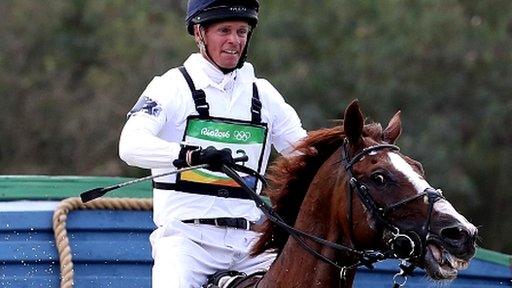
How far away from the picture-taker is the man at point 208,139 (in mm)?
6812

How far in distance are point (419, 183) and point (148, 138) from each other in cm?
136

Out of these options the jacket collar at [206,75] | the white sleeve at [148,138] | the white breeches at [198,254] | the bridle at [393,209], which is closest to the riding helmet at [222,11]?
the jacket collar at [206,75]

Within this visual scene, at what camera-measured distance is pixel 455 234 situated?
18.3 ft

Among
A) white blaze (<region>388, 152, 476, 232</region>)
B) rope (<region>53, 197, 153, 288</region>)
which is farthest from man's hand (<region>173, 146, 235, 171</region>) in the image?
rope (<region>53, 197, 153, 288</region>)

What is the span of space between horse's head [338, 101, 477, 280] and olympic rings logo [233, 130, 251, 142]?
0.90 m

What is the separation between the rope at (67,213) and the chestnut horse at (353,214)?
77.4 inches

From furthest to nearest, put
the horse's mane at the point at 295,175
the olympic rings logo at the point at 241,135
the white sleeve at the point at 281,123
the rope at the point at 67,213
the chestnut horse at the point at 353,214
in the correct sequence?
the rope at the point at 67,213, the white sleeve at the point at 281,123, the olympic rings logo at the point at 241,135, the horse's mane at the point at 295,175, the chestnut horse at the point at 353,214

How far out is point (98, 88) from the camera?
26.9 meters

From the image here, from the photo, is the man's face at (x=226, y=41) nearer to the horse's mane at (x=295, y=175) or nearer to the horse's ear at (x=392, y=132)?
the horse's mane at (x=295, y=175)

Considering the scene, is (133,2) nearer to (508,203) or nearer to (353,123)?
(508,203)

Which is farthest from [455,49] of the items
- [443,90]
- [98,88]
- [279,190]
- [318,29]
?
[279,190]

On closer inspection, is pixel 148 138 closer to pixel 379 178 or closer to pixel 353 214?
pixel 353 214

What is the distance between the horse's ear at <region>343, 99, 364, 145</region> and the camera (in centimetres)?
603

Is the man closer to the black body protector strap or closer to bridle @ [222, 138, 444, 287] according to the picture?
the black body protector strap
